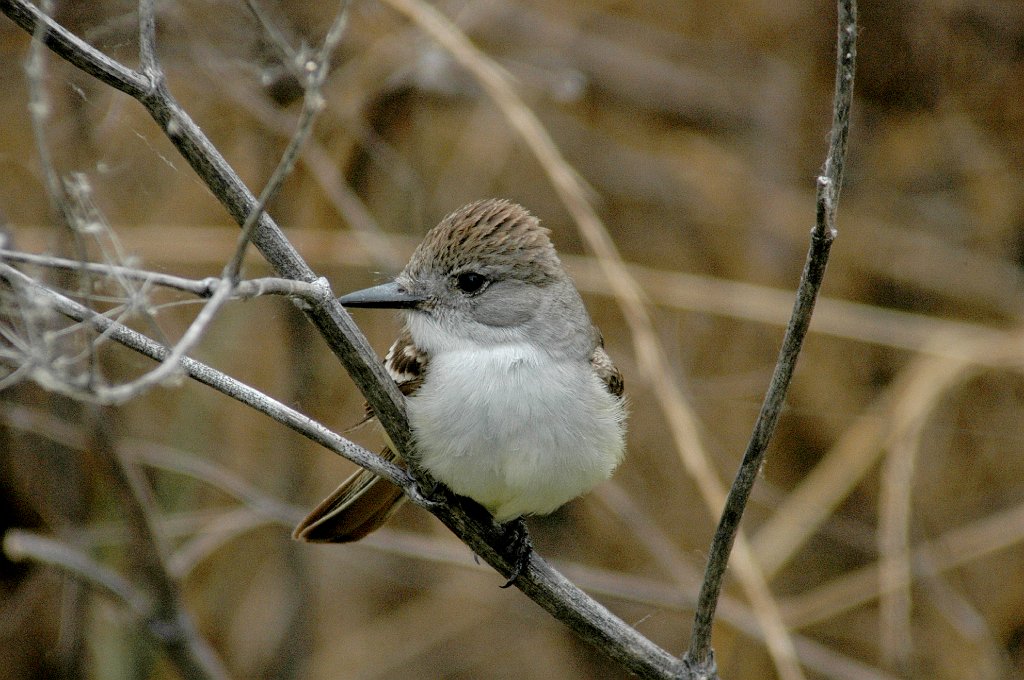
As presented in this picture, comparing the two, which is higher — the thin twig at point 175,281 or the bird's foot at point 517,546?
the bird's foot at point 517,546

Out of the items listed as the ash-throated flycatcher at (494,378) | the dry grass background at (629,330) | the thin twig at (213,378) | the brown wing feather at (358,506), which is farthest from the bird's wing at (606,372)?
the dry grass background at (629,330)

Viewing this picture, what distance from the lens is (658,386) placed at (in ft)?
13.9

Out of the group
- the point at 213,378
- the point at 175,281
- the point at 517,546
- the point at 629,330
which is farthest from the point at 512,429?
the point at 629,330

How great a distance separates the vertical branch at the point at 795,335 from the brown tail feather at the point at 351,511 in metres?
1.17

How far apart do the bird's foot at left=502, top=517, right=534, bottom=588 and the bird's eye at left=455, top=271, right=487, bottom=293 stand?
79 centimetres

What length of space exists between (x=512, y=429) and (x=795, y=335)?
102 centimetres

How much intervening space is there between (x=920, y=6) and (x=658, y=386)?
11.8 ft

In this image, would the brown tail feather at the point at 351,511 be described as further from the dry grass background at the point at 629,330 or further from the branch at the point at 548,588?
the dry grass background at the point at 629,330

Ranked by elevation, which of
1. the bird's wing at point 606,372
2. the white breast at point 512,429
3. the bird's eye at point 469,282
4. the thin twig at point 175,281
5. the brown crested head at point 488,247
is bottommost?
the thin twig at point 175,281

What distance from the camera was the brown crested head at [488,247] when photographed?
3.46 meters

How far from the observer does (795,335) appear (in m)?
2.28

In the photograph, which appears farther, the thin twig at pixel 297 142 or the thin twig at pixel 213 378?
the thin twig at pixel 213 378

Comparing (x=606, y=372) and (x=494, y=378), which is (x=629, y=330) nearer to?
(x=606, y=372)

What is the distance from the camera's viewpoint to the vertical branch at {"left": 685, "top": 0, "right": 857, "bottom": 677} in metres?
2.03
